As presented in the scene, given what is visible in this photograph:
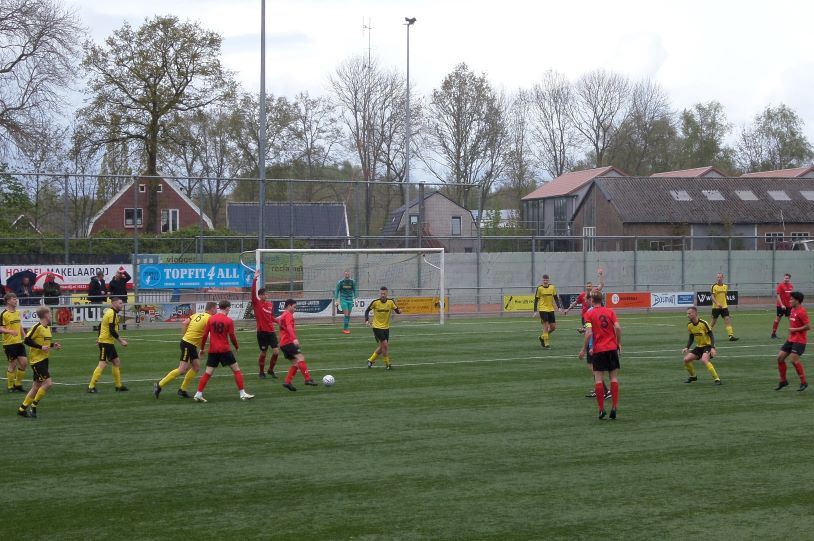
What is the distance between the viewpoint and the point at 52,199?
33.7 metres

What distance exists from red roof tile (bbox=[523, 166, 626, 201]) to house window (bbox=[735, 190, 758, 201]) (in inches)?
402

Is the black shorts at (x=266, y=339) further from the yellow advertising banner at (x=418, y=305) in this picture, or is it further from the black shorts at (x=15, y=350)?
the yellow advertising banner at (x=418, y=305)

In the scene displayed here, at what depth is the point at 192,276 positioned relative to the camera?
116 ft

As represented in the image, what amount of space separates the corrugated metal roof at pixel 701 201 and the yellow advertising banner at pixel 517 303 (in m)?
30.6

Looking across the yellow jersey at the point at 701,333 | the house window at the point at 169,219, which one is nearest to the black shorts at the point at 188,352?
the yellow jersey at the point at 701,333

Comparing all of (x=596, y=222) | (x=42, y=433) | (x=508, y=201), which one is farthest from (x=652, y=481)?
(x=508, y=201)

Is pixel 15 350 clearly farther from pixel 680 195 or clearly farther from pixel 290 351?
pixel 680 195

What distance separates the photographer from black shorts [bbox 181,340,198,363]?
17.7 m

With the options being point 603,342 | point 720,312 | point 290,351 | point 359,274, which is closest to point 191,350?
point 290,351

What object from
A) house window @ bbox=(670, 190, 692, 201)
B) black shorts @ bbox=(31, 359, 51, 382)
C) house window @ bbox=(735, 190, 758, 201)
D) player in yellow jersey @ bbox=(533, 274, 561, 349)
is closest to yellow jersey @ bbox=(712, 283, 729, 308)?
player in yellow jersey @ bbox=(533, 274, 561, 349)

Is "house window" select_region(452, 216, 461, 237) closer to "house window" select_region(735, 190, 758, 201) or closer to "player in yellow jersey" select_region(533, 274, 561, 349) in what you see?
"player in yellow jersey" select_region(533, 274, 561, 349)

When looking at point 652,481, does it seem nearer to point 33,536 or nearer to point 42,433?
point 33,536

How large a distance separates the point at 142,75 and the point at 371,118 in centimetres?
1765

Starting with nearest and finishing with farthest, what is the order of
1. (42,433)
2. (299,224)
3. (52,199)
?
1. (42,433)
2. (52,199)
3. (299,224)
